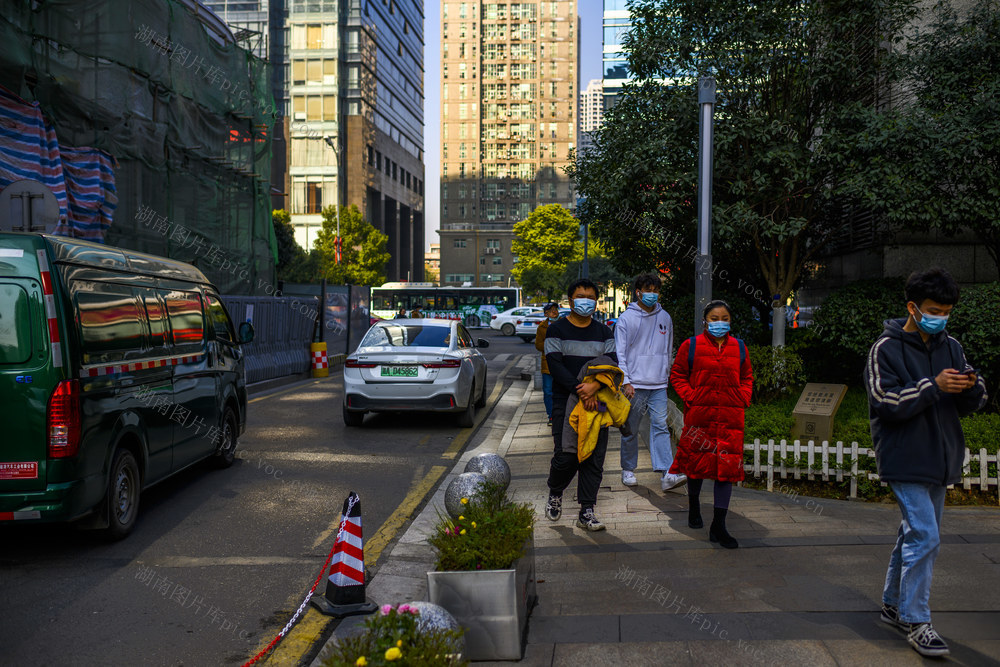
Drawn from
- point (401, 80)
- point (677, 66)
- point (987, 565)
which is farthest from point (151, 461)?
point (401, 80)

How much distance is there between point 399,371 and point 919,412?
25.4 ft

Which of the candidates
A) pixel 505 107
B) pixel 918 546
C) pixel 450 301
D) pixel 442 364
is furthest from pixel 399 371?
pixel 505 107

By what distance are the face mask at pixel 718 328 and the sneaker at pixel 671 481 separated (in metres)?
1.86

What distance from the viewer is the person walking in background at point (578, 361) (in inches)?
226

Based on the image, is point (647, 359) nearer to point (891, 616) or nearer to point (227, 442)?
point (891, 616)

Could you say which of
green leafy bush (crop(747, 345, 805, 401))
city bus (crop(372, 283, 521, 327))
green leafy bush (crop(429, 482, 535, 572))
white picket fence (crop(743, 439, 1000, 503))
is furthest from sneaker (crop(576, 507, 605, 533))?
city bus (crop(372, 283, 521, 327))

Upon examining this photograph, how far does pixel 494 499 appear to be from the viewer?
4.39 metres

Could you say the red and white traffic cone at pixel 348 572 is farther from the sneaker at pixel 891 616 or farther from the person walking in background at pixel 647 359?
the person walking in background at pixel 647 359

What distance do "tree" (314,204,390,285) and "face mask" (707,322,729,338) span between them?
53.0 metres

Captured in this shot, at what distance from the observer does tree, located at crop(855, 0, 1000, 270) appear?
910cm

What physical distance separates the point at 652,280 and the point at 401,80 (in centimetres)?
8454

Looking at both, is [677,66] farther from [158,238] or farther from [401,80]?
[401,80]

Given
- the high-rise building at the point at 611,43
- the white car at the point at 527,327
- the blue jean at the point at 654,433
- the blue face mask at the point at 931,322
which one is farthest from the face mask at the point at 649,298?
the high-rise building at the point at 611,43

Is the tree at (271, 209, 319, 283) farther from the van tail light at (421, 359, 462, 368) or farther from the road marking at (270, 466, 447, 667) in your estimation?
the road marking at (270, 466, 447, 667)
